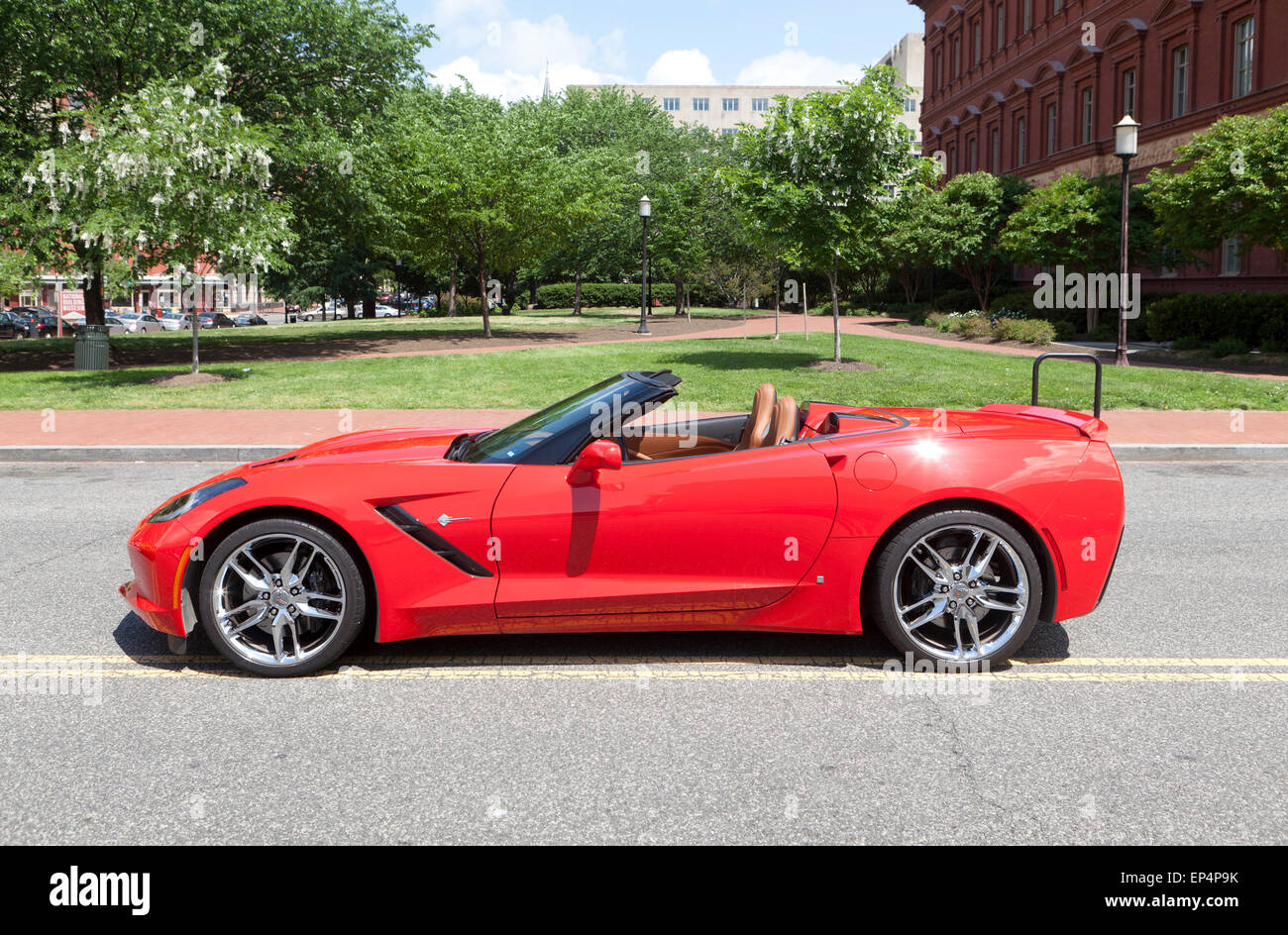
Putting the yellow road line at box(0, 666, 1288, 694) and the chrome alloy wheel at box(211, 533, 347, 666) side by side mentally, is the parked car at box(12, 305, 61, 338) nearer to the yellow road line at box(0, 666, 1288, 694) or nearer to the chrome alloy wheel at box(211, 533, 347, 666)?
the yellow road line at box(0, 666, 1288, 694)

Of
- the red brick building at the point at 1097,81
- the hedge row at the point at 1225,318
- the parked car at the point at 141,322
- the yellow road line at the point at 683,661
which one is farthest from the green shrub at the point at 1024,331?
the parked car at the point at 141,322

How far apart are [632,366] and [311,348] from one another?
36.1 feet

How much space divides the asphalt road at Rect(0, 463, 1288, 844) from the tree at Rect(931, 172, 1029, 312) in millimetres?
36670

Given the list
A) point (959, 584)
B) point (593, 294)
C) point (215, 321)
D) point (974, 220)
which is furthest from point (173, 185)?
point (593, 294)

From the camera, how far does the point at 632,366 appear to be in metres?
22.7

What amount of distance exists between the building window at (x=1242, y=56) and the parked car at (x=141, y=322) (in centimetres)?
5130

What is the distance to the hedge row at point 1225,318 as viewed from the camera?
965 inches

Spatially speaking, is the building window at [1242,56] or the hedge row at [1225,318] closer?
the hedge row at [1225,318]

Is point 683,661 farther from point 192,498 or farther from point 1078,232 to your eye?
point 1078,232

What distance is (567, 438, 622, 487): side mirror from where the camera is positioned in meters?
4.43

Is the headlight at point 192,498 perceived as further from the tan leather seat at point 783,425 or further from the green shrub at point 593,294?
the green shrub at point 593,294

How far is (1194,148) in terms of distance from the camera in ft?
82.5

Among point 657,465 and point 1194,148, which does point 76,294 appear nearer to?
point 1194,148
